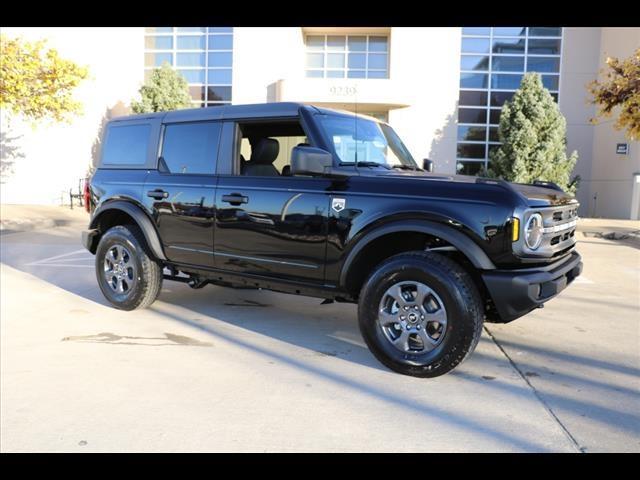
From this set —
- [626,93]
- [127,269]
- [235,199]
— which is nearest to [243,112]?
[235,199]

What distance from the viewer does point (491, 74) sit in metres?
20.3

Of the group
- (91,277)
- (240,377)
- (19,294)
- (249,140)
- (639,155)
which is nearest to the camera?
(240,377)

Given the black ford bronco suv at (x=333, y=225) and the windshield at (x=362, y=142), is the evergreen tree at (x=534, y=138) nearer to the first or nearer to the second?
the black ford bronco suv at (x=333, y=225)

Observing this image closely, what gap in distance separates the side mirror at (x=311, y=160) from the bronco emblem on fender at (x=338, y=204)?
0.81 ft

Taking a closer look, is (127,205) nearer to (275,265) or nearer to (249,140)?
(249,140)

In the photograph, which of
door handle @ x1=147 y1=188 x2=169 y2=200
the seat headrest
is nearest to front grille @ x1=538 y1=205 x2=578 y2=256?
the seat headrest

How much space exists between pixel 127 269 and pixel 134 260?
21 centimetres

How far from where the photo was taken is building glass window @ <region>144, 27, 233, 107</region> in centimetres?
2136

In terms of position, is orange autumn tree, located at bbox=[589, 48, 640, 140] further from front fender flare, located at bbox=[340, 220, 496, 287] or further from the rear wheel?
the rear wheel

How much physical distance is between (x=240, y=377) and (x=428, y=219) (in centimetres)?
174

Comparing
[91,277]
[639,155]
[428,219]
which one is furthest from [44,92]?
[639,155]

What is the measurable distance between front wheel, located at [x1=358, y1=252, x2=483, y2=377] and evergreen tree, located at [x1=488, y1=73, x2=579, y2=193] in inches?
565

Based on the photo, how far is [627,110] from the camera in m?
10.9

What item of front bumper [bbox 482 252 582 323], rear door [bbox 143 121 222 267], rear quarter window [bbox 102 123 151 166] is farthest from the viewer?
rear quarter window [bbox 102 123 151 166]
